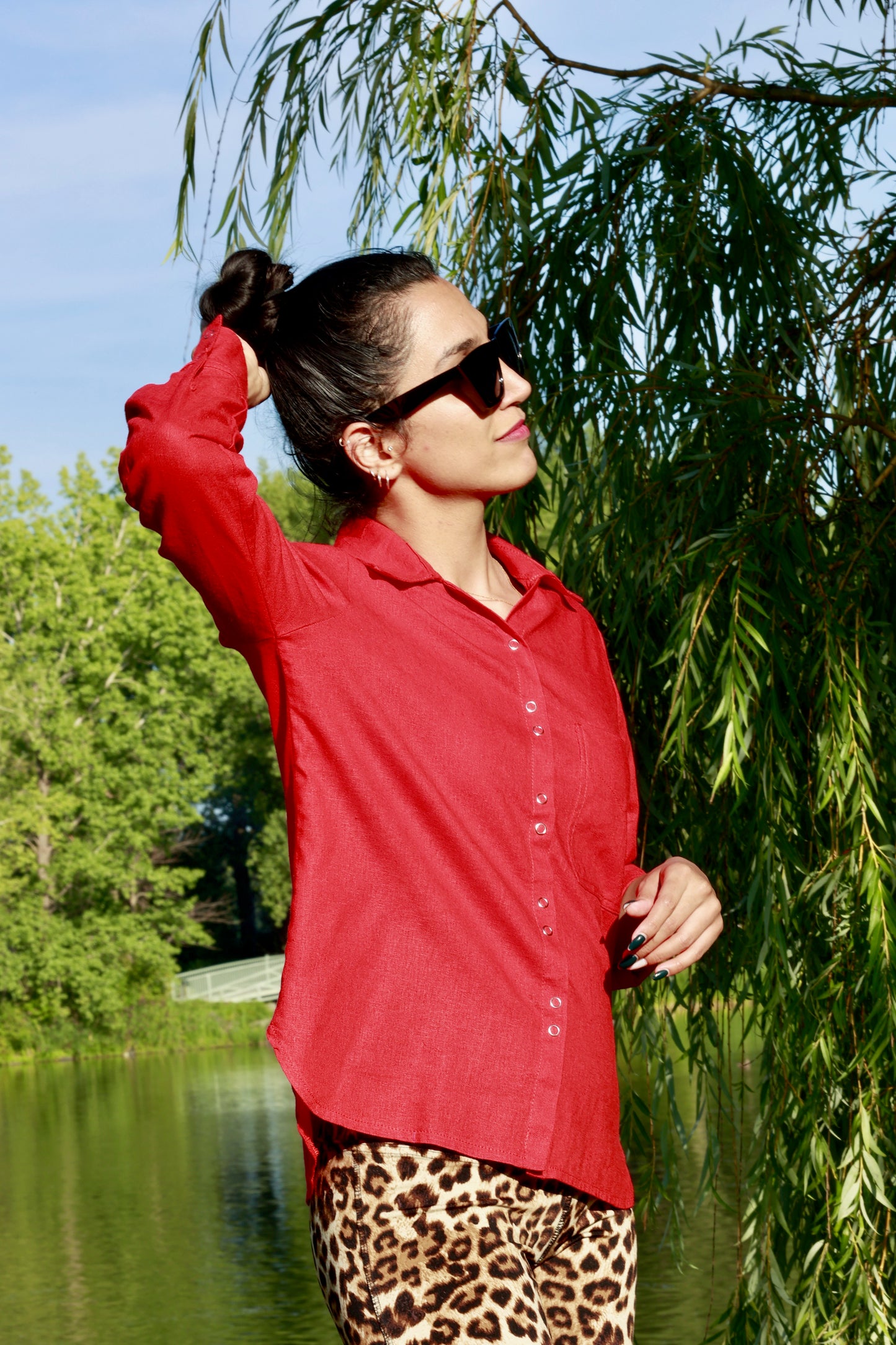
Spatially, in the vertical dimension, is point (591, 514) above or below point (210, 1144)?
above

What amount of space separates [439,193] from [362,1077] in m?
2.19

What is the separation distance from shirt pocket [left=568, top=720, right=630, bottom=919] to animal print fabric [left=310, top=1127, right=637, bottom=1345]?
36cm

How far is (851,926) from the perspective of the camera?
8.63ft

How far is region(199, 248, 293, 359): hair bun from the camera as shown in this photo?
188cm

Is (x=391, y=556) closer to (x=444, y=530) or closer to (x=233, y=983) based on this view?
(x=444, y=530)

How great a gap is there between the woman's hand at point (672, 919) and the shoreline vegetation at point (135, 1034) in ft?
74.7

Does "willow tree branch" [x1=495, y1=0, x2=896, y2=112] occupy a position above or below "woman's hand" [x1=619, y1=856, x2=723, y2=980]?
above

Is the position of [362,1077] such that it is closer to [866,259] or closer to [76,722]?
[866,259]

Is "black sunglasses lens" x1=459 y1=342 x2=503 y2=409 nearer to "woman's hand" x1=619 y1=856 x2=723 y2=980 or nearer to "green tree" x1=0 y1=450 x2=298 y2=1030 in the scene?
"woman's hand" x1=619 y1=856 x2=723 y2=980

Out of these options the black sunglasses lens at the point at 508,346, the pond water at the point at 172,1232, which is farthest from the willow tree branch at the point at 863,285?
the pond water at the point at 172,1232

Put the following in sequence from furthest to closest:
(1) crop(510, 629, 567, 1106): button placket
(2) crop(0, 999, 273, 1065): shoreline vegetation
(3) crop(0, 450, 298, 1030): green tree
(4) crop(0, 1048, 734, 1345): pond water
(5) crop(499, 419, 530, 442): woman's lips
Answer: (3) crop(0, 450, 298, 1030): green tree < (2) crop(0, 999, 273, 1065): shoreline vegetation < (4) crop(0, 1048, 734, 1345): pond water < (5) crop(499, 419, 530, 442): woman's lips < (1) crop(510, 629, 567, 1106): button placket

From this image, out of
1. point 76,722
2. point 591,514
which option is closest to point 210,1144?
point 76,722

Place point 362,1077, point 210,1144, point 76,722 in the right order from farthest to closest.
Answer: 1. point 76,722
2. point 210,1144
3. point 362,1077

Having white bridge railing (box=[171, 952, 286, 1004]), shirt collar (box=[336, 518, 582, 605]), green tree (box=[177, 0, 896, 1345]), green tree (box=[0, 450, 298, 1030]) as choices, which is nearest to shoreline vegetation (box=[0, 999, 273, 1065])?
green tree (box=[0, 450, 298, 1030])
